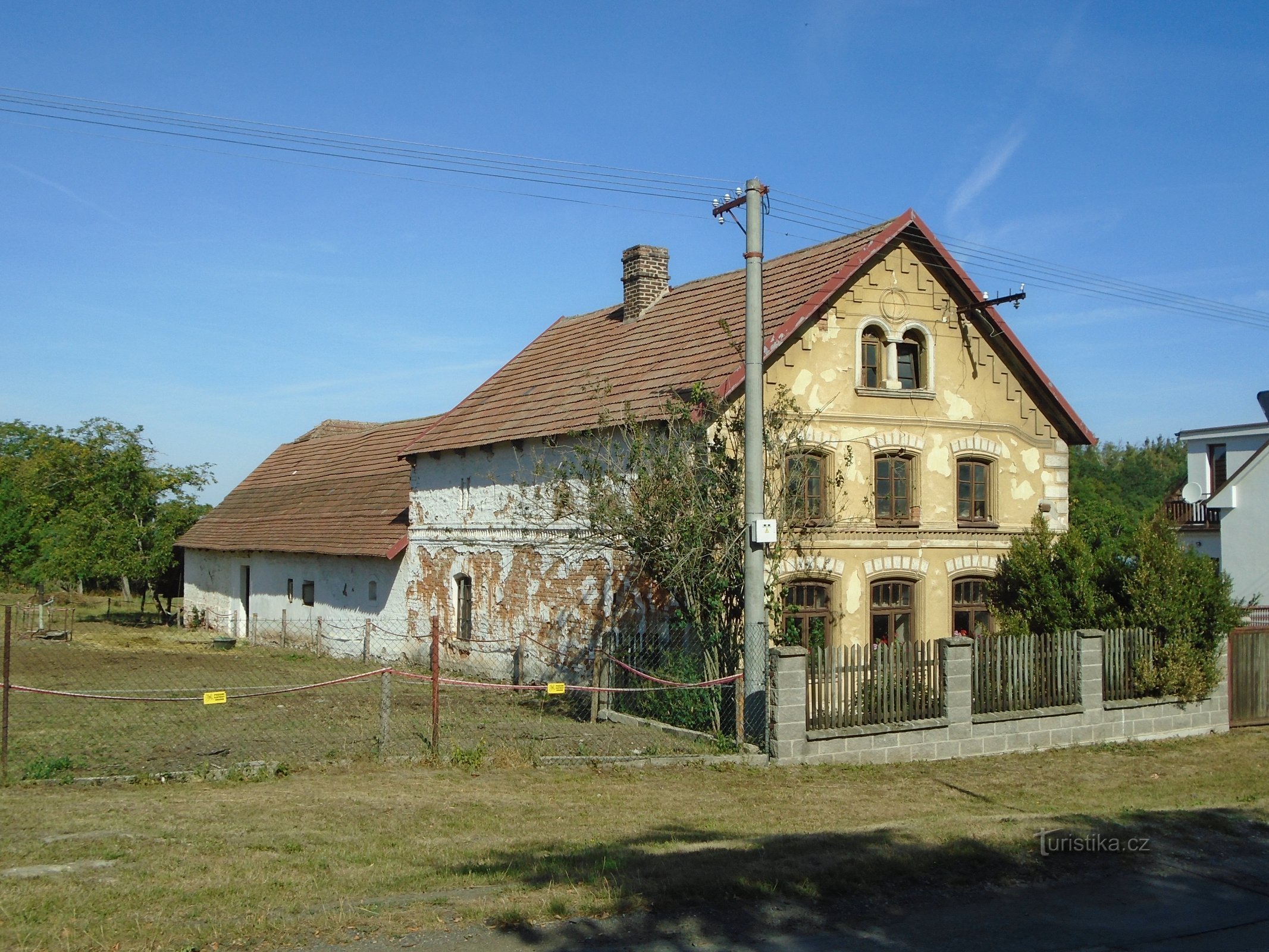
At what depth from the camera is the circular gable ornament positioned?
18.8m

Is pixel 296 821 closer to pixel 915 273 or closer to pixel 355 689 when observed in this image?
pixel 355 689

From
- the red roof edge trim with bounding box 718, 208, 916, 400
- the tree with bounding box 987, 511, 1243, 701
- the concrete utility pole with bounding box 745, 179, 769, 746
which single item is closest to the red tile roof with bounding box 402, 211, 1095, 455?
the red roof edge trim with bounding box 718, 208, 916, 400

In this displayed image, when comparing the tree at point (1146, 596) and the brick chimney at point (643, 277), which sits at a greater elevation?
the brick chimney at point (643, 277)

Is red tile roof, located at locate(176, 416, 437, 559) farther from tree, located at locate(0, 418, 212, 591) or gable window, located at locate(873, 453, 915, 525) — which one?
gable window, located at locate(873, 453, 915, 525)

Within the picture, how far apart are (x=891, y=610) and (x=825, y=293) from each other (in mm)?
5346

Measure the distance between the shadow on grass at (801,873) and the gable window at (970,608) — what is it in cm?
896

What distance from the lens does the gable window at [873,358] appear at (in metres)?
18.7

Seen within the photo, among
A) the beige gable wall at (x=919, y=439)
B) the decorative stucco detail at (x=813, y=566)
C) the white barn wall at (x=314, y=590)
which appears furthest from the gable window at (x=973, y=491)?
the white barn wall at (x=314, y=590)

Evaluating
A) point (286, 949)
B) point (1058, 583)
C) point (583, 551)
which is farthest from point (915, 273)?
point (286, 949)

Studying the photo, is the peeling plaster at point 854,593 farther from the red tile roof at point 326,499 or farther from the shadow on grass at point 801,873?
the red tile roof at point 326,499

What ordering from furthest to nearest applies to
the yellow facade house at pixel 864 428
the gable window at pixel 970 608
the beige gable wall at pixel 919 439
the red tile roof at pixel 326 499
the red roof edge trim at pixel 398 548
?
the red tile roof at pixel 326 499, the red roof edge trim at pixel 398 548, the gable window at pixel 970 608, the beige gable wall at pixel 919 439, the yellow facade house at pixel 864 428

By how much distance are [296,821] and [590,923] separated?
12.0 feet

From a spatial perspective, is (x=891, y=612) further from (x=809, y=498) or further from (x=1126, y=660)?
(x=1126, y=660)

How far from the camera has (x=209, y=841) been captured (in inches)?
335
